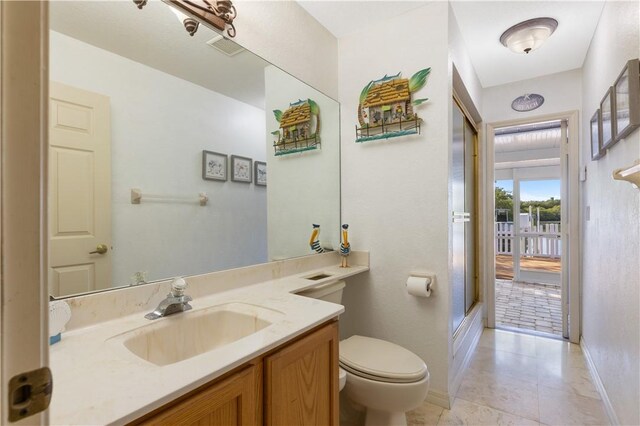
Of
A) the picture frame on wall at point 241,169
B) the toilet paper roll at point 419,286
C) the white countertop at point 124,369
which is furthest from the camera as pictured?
the toilet paper roll at point 419,286

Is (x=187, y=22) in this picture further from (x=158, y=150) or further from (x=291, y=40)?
(x=291, y=40)

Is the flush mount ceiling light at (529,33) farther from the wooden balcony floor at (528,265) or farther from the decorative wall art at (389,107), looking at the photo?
the wooden balcony floor at (528,265)

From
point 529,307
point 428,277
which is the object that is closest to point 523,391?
point 428,277

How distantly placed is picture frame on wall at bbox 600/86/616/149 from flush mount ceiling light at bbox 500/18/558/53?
0.63m

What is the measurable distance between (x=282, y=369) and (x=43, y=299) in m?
0.71

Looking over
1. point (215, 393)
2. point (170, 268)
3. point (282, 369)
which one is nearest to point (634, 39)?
point (282, 369)

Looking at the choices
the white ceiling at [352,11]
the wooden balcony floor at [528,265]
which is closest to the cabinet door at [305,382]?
the white ceiling at [352,11]

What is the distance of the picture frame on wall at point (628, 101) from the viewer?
1.24 m

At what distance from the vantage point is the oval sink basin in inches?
38.5

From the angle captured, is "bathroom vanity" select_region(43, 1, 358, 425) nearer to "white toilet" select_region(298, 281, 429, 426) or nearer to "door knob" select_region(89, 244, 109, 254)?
"door knob" select_region(89, 244, 109, 254)

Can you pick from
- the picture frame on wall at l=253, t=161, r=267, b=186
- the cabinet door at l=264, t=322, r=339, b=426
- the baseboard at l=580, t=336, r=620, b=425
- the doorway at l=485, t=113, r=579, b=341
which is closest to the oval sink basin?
the cabinet door at l=264, t=322, r=339, b=426

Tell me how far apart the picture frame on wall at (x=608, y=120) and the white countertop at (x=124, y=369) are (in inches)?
67.1

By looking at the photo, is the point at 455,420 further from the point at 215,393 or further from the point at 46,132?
the point at 46,132

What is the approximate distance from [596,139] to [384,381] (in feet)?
6.93
